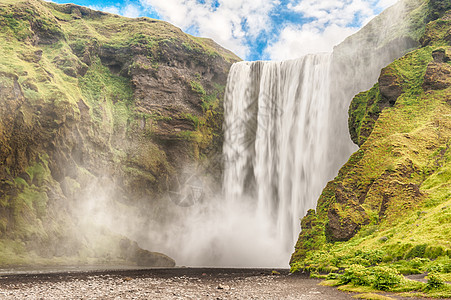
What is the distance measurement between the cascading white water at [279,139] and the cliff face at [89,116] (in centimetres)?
471

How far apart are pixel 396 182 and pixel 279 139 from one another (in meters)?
30.4

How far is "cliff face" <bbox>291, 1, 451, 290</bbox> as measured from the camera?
15.9m

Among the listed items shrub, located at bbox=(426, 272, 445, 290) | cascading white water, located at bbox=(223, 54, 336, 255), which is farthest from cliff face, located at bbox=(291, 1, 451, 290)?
cascading white water, located at bbox=(223, 54, 336, 255)

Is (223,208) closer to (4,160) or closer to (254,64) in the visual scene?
(254,64)

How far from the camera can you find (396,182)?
21.3m

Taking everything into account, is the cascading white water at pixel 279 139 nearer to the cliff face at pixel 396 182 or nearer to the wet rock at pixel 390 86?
the cliff face at pixel 396 182

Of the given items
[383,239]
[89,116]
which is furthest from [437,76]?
[89,116]

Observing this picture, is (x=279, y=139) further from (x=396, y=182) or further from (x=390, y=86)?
(x=396, y=182)

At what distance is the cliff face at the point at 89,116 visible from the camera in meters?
37.8

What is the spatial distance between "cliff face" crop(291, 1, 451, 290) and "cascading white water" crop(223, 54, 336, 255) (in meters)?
10.0

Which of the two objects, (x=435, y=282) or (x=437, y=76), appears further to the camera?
(x=437, y=76)

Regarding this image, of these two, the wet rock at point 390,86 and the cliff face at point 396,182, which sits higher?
the wet rock at point 390,86

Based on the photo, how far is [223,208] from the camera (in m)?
55.0

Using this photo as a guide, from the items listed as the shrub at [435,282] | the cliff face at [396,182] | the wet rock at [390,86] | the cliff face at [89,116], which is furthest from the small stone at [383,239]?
the cliff face at [89,116]
